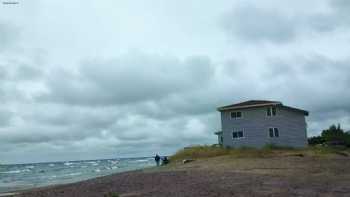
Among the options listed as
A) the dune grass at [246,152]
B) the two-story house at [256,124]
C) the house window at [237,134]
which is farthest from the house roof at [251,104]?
the dune grass at [246,152]

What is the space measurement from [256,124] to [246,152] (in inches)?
166

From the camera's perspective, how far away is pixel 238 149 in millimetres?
52594

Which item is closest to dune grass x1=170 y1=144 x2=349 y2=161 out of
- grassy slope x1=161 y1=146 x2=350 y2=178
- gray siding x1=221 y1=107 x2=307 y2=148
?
grassy slope x1=161 y1=146 x2=350 y2=178

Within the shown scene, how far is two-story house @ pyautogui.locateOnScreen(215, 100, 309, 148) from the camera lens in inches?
2083

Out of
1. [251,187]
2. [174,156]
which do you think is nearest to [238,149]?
[174,156]

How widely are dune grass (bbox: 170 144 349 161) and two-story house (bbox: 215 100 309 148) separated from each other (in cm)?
106

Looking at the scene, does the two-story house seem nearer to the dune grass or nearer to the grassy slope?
the dune grass

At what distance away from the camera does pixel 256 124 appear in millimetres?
53156

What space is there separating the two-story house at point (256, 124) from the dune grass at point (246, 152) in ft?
3.48

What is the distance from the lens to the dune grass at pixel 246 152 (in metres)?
48.1

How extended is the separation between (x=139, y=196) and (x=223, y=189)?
354cm

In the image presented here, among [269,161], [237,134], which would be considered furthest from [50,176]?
[269,161]

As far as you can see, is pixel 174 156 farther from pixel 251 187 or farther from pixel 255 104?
pixel 251 187

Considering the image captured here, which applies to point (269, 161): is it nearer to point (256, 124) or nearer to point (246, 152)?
point (246, 152)
